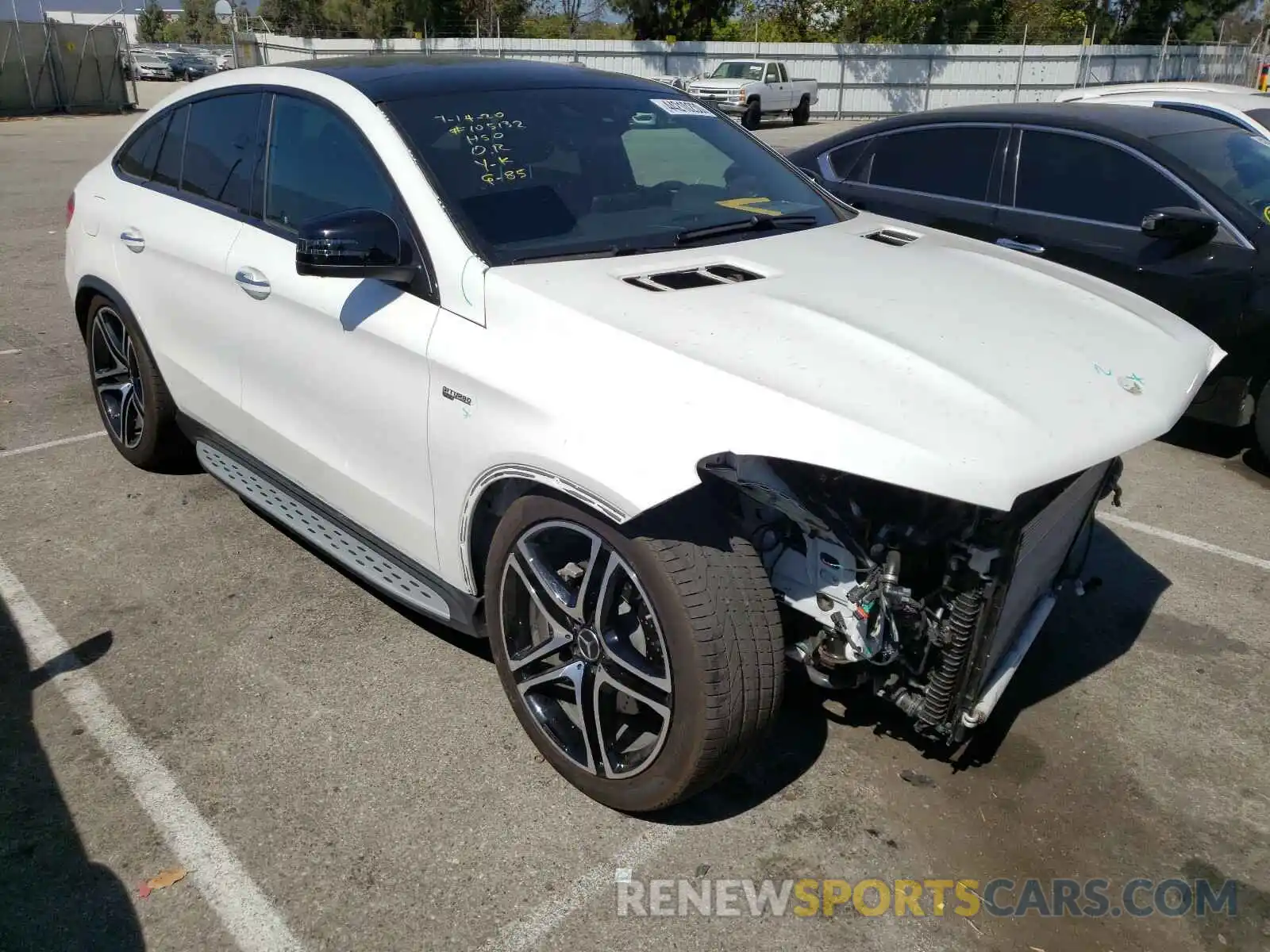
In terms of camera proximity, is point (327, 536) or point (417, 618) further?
point (417, 618)

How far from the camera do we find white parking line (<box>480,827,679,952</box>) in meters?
2.50

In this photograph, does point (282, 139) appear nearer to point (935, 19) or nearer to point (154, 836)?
point (154, 836)

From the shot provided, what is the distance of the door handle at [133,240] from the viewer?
14.5 ft

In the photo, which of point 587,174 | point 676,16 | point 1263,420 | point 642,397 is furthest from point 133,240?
point 676,16

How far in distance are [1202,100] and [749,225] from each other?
611cm

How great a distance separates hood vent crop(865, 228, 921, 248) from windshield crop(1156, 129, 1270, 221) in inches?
106

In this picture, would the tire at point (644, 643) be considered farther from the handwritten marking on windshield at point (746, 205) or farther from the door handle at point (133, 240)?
the door handle at point (133, 240)

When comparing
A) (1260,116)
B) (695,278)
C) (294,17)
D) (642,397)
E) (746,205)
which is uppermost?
(294,17)

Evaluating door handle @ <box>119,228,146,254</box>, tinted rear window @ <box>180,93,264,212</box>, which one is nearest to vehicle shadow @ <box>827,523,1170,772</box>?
tinted rear window @ <box>180,93,264,212</box>

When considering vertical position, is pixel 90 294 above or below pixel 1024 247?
below

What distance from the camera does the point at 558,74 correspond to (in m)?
3.86

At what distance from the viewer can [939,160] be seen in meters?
6.27

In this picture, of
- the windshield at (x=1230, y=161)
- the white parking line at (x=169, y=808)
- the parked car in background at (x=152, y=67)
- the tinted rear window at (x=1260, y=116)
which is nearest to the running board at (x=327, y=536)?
the white parking line at (x=169, y=808)

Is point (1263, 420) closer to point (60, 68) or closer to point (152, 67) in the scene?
point (60, 68)
